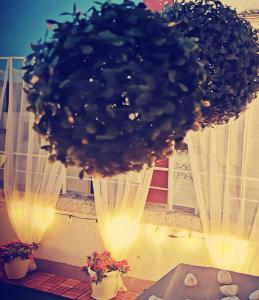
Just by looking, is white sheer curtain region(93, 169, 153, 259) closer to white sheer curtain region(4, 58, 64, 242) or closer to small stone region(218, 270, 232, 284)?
white sheer curtain region(4, 58, 64, 242)

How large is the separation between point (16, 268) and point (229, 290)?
11.4 ft

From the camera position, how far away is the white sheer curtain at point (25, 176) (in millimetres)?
5020

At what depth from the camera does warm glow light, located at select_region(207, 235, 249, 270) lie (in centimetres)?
408

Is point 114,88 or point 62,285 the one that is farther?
point 62,285

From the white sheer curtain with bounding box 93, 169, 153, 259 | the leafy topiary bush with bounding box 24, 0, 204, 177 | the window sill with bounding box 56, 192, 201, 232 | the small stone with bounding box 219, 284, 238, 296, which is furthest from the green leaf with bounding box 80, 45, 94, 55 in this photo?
the window sill with bounding box 56, 192, 201, 232

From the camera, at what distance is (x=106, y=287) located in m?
4.48

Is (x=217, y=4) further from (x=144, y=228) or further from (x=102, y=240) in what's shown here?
(x=102, y=240)

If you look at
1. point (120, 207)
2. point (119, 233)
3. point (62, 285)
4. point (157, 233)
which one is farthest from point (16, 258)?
point (157, 233)

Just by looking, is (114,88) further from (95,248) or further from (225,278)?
(95,248)

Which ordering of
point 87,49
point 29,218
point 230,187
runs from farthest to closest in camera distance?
1. point 29,218
2. point 230,187
3. point 87,49

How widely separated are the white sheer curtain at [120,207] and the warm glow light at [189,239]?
1.65 ft

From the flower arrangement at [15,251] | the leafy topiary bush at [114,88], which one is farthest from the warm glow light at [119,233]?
the leafy topiary bush at [114,88]

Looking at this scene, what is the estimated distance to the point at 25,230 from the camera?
5.25 m

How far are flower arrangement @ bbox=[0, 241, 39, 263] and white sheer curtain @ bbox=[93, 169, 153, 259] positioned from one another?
3.47ft
